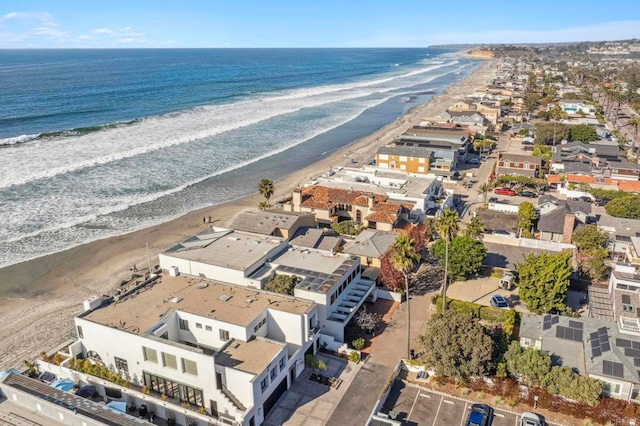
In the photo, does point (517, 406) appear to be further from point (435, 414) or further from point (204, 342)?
point (204, 342)

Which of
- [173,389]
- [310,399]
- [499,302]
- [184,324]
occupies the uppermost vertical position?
[184,324]

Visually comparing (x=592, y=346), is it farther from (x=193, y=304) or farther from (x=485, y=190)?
(x=485, y=190)

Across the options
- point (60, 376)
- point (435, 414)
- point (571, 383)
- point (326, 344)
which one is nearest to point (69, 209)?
point (60, 376)

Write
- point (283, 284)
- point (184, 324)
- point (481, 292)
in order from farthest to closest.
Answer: point (481, 292), point (283, 284), point (184, 324)

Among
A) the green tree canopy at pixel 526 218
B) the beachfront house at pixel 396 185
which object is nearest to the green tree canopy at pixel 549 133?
the beachfront house at pixel 396 185

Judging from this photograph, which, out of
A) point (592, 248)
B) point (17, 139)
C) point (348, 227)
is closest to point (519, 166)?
point (592, 248)

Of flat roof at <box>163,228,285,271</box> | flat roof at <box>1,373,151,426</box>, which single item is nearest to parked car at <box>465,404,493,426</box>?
flat roof at <box>1,373,151,426</box>

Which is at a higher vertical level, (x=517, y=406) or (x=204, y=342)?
(x=204, y=342)
